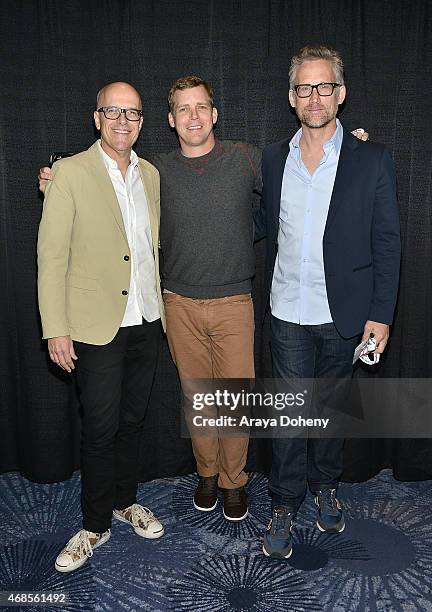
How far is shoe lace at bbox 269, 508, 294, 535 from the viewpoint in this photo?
266 cm

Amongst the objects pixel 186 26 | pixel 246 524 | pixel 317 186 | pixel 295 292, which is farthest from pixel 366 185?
pixel 246 524

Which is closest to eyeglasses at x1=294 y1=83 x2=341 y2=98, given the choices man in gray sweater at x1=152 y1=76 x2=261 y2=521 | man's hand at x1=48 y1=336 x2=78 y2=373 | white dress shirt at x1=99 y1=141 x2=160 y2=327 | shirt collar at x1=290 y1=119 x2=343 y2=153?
shirt collar at x1=290 y1=119 x2=343 y2=153

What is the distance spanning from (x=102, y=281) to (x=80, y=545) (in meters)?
1.11

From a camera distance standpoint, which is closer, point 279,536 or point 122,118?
point 122,118

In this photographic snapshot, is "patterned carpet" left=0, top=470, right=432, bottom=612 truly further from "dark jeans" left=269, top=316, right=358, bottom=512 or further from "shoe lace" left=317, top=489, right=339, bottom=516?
"dark jeans" left=269, top=316, right=358, bottom=512

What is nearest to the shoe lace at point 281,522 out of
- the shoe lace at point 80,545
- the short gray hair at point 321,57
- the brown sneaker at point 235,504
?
the brown sneaker at point 235,504

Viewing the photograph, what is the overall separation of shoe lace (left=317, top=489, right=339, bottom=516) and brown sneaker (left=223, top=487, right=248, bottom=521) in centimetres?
35

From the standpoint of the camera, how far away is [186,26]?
2.87 metres

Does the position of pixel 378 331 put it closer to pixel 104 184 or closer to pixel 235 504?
pixel 235 504

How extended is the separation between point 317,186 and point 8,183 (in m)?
1.47

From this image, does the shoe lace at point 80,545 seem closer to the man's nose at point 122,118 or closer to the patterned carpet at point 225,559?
the patterned carpet at point 225,559

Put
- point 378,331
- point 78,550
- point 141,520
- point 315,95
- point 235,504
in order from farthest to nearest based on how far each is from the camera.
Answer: point 235,504
point 141,520
point 78,550
point 378,331
point 315,95

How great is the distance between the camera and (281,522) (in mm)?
2666

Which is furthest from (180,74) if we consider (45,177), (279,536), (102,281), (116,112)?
(279,536)
